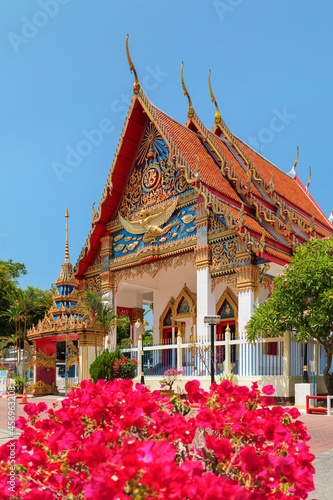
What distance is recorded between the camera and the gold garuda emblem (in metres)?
16.8

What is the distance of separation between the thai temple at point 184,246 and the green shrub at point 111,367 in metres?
0.79

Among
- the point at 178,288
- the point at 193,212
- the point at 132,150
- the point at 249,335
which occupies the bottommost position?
the point at 249,335

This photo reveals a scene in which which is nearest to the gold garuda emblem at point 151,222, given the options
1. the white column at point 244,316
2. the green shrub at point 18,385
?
the white column at point 244,316

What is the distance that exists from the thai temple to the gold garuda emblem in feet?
0.13

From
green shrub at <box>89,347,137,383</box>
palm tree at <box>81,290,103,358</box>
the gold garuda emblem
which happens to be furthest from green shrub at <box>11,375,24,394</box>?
the gold garuda emblem

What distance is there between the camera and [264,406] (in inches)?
110

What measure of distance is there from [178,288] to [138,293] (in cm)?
213

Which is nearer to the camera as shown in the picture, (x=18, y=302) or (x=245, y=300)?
(x=245, y=300)

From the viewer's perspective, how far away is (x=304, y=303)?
11.6 m

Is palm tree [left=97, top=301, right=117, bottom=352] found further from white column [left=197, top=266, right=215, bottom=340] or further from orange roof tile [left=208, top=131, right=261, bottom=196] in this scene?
orange roof tile [left=208, top=131, right=261, bottom=196]

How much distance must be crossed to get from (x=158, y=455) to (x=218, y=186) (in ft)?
49.6

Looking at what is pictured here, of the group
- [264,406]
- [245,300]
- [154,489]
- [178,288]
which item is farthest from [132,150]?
[154,489]

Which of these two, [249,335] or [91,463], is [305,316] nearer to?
[249,335]

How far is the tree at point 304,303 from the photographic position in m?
11.2
